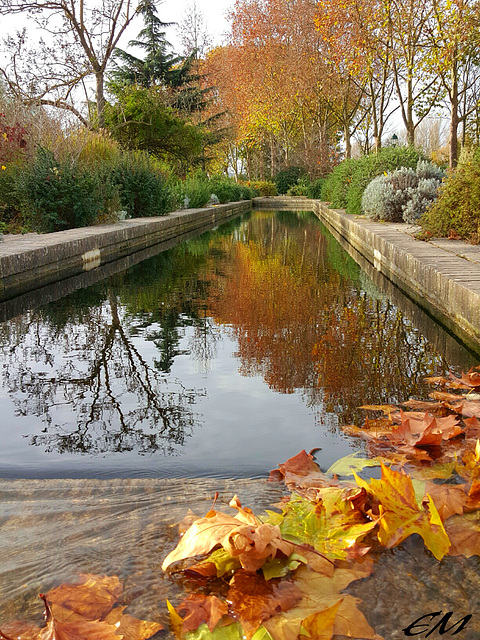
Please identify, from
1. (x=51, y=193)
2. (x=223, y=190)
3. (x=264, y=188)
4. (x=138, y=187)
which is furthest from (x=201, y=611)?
(x=264, y=188)

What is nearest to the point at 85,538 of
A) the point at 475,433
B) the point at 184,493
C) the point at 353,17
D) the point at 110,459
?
the point at 184,493

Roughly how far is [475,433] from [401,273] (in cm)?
551

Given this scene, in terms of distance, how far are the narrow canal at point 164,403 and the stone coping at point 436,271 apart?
0.68ft

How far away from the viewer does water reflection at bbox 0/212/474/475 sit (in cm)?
338

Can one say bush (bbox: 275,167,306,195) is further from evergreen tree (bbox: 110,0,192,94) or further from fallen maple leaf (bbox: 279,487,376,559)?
fallen maple leaf (bbox: 279,487,376,559)

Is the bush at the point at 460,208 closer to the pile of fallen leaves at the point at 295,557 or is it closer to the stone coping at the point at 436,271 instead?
the stone coping at the point at 436,271

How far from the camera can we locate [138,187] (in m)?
18.7

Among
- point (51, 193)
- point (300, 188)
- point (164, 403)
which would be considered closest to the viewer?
point (164, 403)

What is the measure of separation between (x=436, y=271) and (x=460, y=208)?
366 centimetres

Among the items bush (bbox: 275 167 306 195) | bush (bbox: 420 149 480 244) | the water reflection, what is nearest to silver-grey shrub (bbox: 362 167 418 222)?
bush (bbox: 420 149 480 244)

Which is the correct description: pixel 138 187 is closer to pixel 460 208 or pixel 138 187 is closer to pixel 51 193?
pixel 51 193

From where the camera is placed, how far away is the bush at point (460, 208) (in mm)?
9273

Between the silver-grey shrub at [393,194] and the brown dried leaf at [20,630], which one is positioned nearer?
the brown dried leaf at [20,630]

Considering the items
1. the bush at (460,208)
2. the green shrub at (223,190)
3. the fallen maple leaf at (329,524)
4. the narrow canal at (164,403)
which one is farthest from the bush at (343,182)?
the fallen maple leaf at (329,524)
